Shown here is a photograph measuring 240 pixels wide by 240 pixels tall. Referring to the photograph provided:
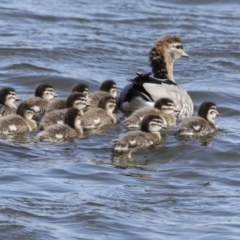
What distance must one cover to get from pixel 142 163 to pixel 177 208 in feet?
5.05

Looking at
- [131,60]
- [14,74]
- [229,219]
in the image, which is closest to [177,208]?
[229,219]

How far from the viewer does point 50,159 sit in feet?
33.8

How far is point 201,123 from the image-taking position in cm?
1177

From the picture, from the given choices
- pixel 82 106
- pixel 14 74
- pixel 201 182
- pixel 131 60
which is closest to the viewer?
pixel 201 182

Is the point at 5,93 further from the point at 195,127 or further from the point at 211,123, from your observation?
the point at 211,123

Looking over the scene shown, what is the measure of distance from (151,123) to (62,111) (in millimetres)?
1150

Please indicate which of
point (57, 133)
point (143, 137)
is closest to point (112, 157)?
point (143, 137)

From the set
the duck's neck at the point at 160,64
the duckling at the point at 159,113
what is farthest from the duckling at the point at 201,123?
the duck's neck at the point at 160,64

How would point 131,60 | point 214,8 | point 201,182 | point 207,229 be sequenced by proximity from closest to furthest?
point 207,229 → point 201,182 → point 131,60 → point 214,8

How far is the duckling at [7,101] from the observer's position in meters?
12.0

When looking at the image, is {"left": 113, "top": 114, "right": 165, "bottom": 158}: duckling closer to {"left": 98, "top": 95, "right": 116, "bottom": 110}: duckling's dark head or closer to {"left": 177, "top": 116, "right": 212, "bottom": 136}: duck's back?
{"left": 177, "top": 116, "right": 212, "bottom": 136}: duck's back

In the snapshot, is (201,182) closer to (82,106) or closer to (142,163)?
(142,163)

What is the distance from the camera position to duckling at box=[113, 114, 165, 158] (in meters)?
10.7

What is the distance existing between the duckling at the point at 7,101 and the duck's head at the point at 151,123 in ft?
5.62
